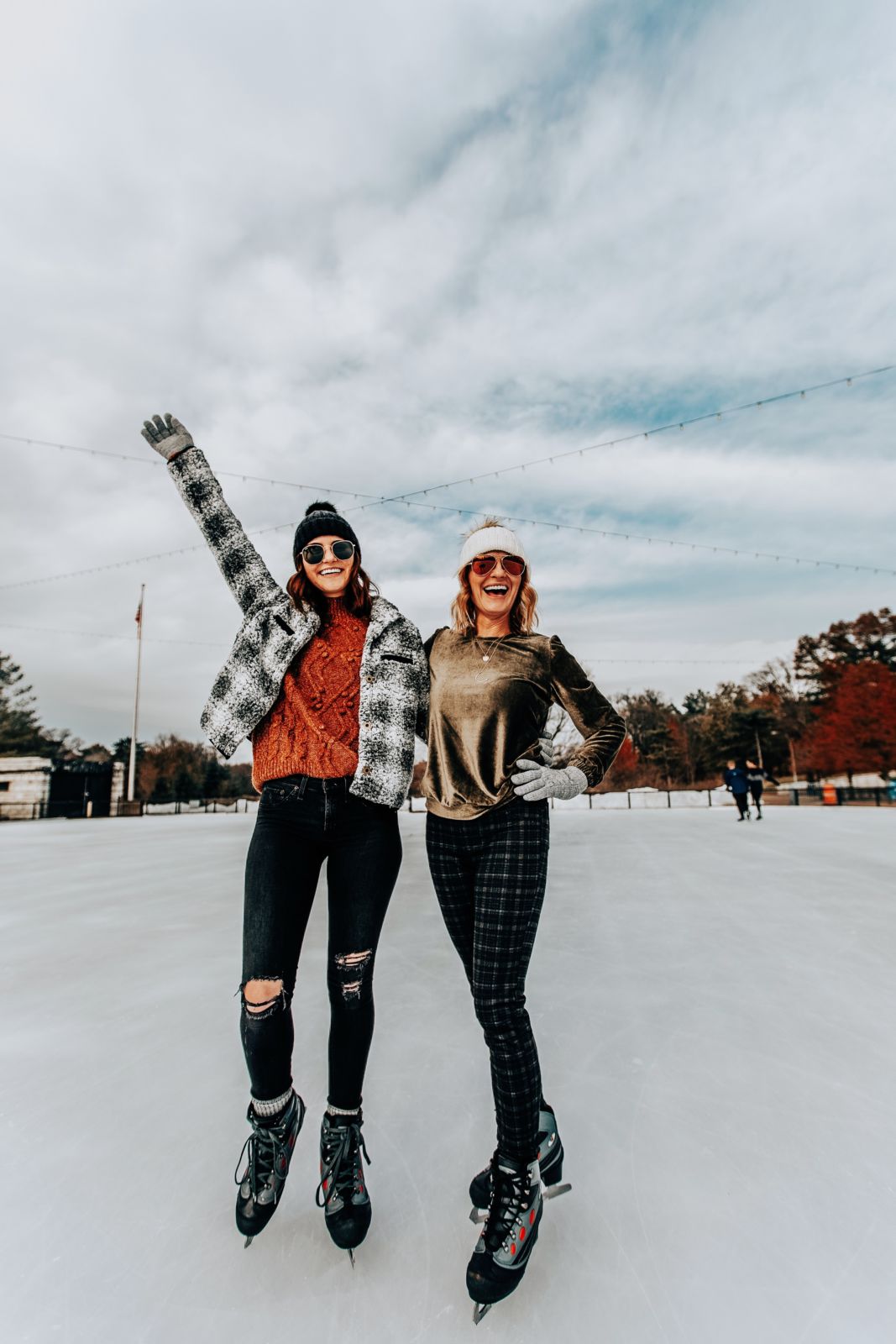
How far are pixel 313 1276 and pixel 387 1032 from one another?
3.40 ft

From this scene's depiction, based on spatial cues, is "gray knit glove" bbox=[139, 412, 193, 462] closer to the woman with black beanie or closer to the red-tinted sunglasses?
the woman with black beanie

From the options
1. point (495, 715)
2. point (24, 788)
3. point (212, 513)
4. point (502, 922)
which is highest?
point (212, 513)

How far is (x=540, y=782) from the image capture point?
1.40 m

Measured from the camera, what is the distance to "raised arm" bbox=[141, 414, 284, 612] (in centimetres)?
170

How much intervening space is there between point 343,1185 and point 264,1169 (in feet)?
0.50

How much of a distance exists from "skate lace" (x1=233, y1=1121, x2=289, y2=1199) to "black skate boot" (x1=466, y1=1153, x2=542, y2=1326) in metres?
0.39

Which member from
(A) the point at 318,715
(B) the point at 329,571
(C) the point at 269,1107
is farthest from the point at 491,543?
(C) the point at 269,1107

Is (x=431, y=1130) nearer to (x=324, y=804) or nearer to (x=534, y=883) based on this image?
(x=534, y=883)

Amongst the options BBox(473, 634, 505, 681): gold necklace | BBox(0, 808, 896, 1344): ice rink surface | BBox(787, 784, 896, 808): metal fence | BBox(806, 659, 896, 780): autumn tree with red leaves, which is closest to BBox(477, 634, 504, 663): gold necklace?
BBox(473, 634, 505, 681): gold necklace

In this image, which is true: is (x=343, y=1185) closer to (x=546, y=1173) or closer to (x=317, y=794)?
(x=546, y=1173)

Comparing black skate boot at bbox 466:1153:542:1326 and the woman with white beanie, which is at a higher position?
the woman with white beanie

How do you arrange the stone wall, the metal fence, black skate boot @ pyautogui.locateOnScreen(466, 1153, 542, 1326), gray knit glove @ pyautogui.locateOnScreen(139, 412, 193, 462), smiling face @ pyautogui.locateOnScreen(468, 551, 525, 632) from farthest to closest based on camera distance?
the stone wall < the metal fence < gray knit glove @ pyautogui.locateOnScreen(139, 412, 193, 462) < smiling face @ pyautogui.locateOnScreen(468, 551, 525, 632) < black skate boot @ pyautogui.locateOnScreen(466, 1153, 542, 1326)

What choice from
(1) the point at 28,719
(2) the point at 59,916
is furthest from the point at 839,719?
(1) the point at 28,719

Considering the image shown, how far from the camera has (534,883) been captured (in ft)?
4.47
